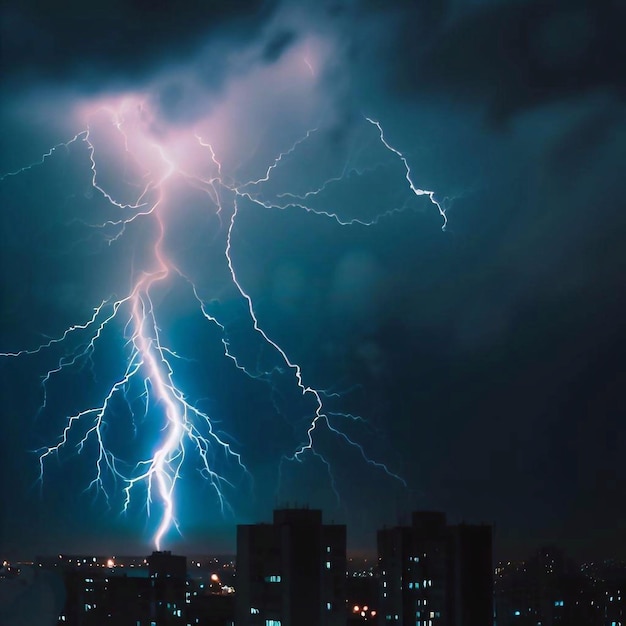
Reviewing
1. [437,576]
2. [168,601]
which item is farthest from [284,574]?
[168,601]

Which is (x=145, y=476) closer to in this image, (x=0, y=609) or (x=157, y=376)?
(x=157, y=376)

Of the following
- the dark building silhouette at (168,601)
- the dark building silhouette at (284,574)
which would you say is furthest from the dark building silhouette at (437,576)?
the dark building silhouette at (168,601)

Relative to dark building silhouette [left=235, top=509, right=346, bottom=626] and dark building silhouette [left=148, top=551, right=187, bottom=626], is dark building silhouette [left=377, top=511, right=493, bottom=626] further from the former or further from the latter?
dark building silhouette [left=148, top=551, right=187, bottom=626]

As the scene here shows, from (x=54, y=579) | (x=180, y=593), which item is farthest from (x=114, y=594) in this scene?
(x=54, y=579)

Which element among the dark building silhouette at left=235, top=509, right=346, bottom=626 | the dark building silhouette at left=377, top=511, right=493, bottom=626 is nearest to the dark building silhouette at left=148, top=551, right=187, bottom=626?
the dark building silhouette at left=377, top=511, right=493, bottom=626

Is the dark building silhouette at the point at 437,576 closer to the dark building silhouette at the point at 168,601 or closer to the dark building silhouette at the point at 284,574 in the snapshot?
the dark building silhouette at the point at 284,574

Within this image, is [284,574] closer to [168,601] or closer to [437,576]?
[437,576]

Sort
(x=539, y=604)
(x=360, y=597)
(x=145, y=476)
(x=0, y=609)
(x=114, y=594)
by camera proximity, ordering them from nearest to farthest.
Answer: (x=0, y=609)
(x=145, y=476)
(x=114, y=594)
(x=539, y=604)
(x=360, y=597)
